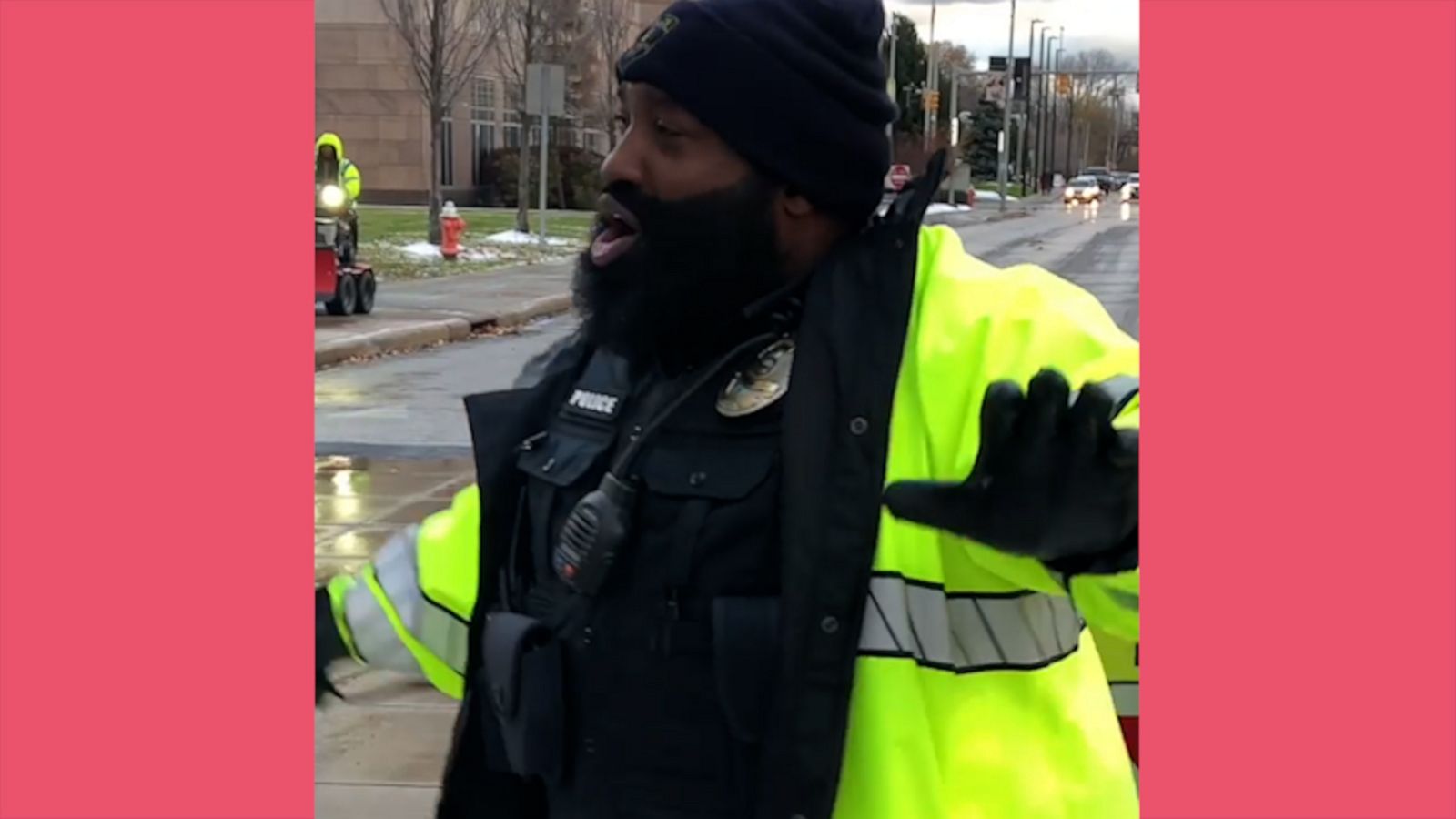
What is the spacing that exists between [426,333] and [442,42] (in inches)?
238

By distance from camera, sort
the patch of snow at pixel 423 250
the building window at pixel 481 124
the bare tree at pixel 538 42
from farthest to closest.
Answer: the building window at pixel 481 124 < the patch of snow at pixel 423 250 < the bare tree at pixel 538 42

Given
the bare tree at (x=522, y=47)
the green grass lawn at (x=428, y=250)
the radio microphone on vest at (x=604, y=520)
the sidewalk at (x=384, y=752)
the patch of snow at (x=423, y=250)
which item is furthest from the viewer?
the patch of snow at (x=423, y=250)

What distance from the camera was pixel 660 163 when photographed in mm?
1623

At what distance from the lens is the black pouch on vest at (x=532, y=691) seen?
1675mm

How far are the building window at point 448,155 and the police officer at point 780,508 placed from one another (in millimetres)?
29957

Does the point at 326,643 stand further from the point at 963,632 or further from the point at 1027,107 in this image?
the point at 1027,107

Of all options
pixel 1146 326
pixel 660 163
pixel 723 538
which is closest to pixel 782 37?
pixel 660 163

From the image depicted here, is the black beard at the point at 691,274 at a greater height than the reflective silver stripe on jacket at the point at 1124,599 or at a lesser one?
greater

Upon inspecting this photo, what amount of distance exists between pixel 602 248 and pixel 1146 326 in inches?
32.9

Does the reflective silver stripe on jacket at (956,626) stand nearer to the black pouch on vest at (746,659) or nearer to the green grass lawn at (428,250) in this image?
the black pouch on vest at (746,659)

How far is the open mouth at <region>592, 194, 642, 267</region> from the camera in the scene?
5.49 ft

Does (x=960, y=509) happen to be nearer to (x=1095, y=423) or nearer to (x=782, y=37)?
(x=1095, y=423)

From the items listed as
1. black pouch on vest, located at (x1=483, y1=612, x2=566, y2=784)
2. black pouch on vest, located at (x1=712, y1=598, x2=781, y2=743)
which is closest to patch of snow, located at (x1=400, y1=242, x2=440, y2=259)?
black pouch on vest, located at (x1=483, y1=612, x2=566, y2=784)

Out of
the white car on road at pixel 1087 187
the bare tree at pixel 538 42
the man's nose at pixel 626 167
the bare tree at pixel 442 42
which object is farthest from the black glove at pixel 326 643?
the bare tree at pixel 538 42
